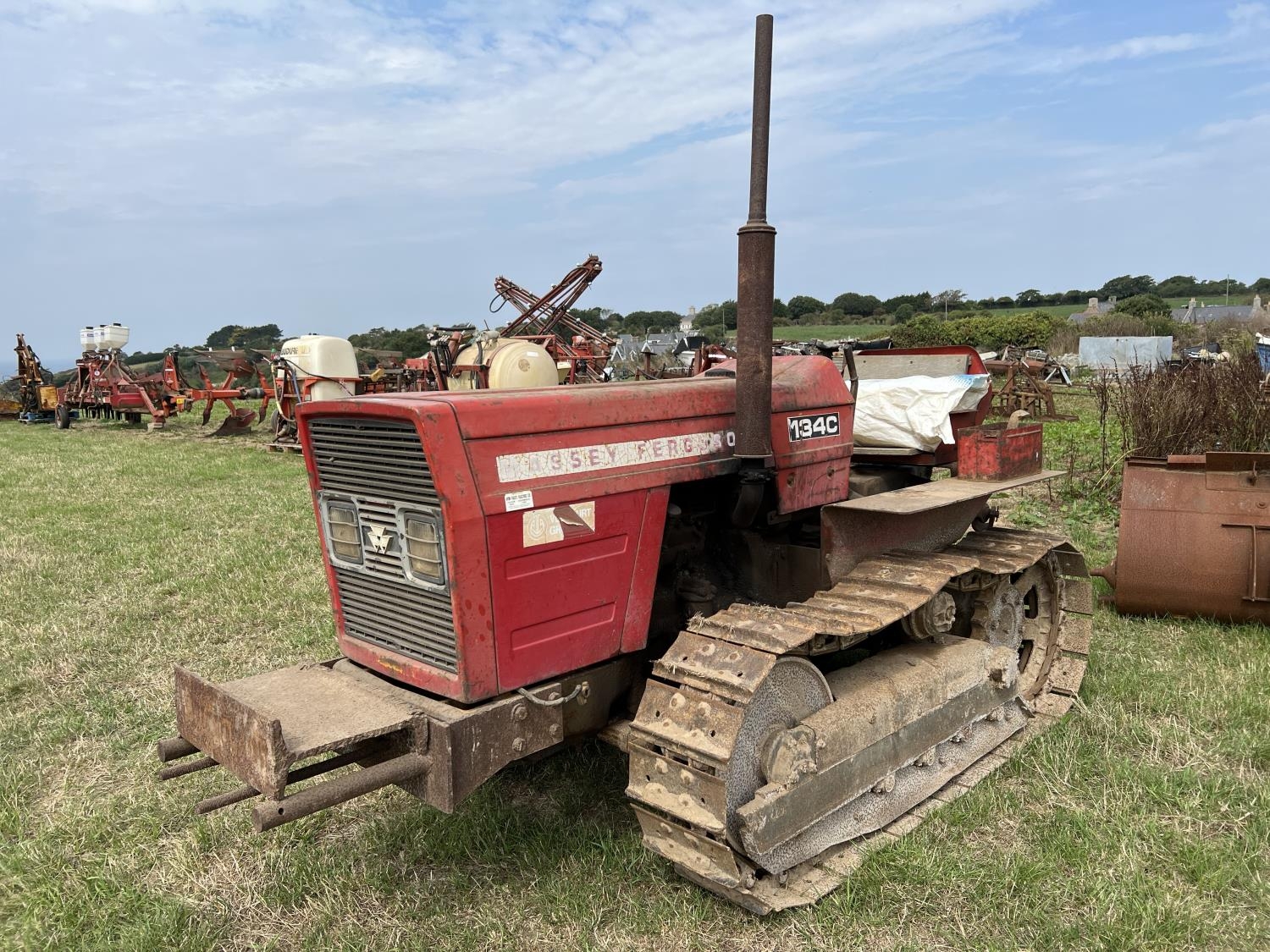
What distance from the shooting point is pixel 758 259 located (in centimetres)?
323

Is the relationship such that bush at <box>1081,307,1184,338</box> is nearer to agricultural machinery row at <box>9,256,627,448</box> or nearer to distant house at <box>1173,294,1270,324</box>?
distant house at <box>1173,294,1270,324</box>

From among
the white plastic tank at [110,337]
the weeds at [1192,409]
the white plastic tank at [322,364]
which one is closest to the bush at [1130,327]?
the weeds at [1192,409]

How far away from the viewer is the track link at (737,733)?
9.13 ft

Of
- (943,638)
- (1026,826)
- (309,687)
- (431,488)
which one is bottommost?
(1026,826)

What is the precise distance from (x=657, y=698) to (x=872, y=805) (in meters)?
1.00

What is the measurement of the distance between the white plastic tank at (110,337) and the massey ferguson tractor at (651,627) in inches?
806

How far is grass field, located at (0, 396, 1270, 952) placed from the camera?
284 centimetres

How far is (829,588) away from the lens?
3.76m

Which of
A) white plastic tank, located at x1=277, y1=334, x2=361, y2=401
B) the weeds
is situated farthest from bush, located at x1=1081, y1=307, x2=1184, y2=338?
white plastic tank, located at x1=277, y1=334, x2=361, y2=401

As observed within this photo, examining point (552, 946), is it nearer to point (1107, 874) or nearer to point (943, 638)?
point (1107, 874)

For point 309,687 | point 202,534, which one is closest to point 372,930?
point 309,687

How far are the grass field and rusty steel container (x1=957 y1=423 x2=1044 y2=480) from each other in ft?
3.74

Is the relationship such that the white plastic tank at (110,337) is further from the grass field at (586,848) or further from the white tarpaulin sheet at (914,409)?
the white tarpaulin sheet at (914,409)

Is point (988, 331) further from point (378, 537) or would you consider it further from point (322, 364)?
point (378, 537)
